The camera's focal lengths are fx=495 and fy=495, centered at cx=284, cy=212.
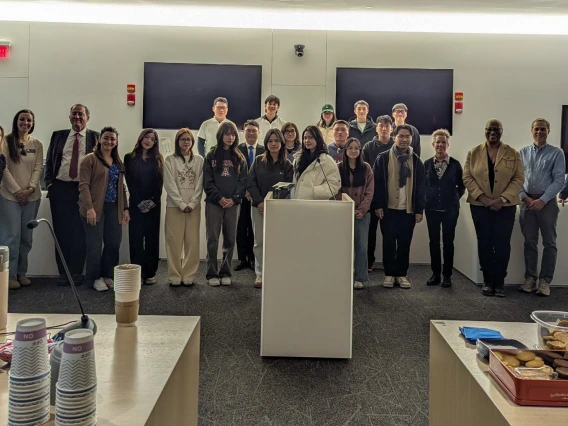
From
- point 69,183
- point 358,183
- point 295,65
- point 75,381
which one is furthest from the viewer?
point 295,65

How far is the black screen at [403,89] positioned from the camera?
6.10 m

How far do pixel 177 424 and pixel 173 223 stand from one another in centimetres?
335

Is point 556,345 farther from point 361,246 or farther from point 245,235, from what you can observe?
point 245,235

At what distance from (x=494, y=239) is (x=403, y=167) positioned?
1.06 m

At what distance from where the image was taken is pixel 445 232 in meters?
4.79

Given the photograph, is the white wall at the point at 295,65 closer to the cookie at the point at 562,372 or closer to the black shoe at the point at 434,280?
the black shoe at the point at 434,280

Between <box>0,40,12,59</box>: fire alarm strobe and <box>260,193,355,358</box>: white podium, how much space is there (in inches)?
193

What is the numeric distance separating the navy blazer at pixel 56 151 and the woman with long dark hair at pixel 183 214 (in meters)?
0.74

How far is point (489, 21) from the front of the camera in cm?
586

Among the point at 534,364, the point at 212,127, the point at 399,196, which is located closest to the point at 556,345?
the point at 534,364

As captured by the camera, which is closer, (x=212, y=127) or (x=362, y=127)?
(x=362, y=127)

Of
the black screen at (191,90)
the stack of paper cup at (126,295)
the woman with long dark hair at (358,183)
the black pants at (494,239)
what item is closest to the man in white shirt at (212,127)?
the black screen at (191,90)

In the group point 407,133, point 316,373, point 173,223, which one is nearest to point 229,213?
point 173,223

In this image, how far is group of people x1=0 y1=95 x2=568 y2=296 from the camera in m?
4.43
